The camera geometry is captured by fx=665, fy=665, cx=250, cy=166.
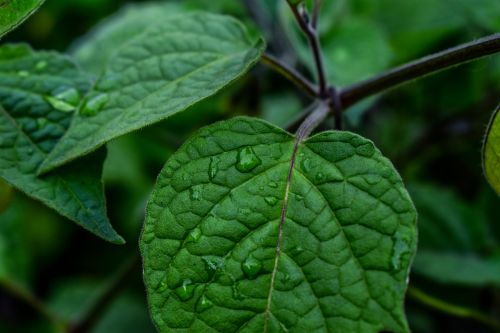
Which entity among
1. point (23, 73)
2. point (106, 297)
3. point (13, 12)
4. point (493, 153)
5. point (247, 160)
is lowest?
point (106, 297)

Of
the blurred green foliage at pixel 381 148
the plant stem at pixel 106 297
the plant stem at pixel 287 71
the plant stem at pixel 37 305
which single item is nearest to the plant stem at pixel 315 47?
the plant stem at pixel 287 71

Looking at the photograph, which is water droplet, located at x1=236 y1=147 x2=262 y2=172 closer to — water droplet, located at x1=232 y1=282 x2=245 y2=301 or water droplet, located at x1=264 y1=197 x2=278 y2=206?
water droplet, located at x1=264 y1=197 x2=278 y2=206

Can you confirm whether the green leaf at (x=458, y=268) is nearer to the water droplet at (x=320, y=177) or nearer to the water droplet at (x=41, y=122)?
the water droplet at (x=320, y=177)

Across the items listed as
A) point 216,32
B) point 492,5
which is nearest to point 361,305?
point 216,32

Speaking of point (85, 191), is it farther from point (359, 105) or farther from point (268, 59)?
point (359, 105)

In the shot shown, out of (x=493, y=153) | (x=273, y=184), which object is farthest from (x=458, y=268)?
(x=273, y=184)

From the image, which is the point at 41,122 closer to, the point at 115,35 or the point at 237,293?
the point at 237,293
